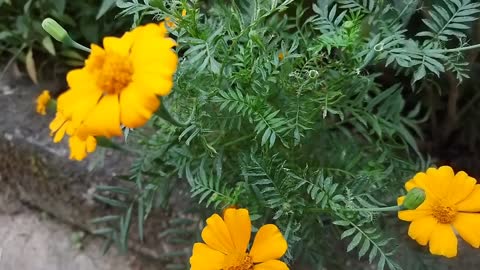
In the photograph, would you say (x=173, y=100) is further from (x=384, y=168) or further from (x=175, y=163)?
(x=384, y=168)

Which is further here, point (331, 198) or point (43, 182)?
point (43, 182)

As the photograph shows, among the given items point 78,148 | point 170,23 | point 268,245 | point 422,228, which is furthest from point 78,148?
point 422,228

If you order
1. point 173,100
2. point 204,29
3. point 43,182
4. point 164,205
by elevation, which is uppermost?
point 204,29

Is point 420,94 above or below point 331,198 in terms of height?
below

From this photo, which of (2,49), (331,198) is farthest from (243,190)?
(2,49)

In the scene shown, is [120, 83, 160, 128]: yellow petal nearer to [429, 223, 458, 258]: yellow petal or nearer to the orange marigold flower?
the orange marigold flower

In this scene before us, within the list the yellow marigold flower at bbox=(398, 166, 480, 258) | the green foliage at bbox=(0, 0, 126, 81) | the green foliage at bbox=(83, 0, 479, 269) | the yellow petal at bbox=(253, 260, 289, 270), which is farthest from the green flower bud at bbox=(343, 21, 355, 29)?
the green foliage at bbox=(0, 0, 126, 81)
